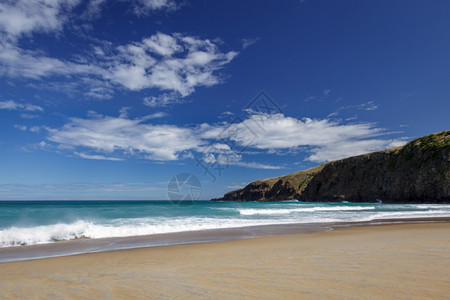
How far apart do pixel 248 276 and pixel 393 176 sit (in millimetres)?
70067

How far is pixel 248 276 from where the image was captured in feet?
14.9

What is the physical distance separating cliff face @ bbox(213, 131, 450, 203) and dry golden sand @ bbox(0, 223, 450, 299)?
56.9 metres

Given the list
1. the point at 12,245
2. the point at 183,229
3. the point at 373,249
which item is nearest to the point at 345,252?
the point at 373,249

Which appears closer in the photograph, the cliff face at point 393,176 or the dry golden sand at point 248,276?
the dry golden sand at point 248,276

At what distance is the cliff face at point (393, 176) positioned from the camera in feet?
166

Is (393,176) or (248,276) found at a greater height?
(393,176)

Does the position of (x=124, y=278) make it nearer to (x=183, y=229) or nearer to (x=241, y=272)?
(x=241, y=272)

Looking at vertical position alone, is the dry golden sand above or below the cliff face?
below

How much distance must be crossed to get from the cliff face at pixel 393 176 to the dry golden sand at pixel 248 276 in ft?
187

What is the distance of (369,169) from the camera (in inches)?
2803

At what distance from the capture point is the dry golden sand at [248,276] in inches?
143

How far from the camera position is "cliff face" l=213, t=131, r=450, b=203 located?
166 ft

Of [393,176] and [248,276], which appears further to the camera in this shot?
[393,176]

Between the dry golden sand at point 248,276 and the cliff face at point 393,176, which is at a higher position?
the cliff face at point 393,176
